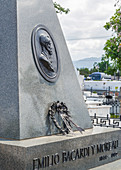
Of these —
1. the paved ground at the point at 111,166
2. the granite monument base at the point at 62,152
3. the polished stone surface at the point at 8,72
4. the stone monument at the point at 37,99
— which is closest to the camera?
the granite monument base at the point at 62,152

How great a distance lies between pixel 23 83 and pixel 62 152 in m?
1.24

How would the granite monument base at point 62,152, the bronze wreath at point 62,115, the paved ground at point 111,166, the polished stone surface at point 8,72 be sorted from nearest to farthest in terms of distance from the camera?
1. the granite monument base at point 62,152
2. the polished stone surface at point 8,72
3. the bronze wreath at point 62,115
4. the paved ground at point 111,166

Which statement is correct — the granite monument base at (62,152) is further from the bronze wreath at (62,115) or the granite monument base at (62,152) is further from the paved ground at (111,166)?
the bronze wreath at (62,115)

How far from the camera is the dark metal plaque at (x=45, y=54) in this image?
537 cm

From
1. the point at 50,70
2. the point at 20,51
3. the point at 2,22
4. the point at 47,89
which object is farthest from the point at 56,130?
the point at 2,22

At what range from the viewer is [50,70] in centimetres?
560

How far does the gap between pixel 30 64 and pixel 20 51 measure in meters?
0.28

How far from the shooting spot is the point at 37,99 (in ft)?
16.8

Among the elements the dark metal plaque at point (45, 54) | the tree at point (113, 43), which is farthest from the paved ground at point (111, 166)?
the tree at point (113, 43)

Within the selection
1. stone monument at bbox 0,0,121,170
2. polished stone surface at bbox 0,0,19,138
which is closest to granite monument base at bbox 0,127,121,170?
stone monument at bbox 0,0,121,170

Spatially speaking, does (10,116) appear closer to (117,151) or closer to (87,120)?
(87,120)

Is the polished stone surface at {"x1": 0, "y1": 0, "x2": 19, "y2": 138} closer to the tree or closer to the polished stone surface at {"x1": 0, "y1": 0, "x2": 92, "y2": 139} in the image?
the polished stone surface at {"x1": 0, "y1": 0, "x2": 92, "y2": 139}

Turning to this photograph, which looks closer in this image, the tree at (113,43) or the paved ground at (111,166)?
the paved ground at (111,166)

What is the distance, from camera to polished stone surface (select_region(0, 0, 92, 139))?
4797 millimetres
